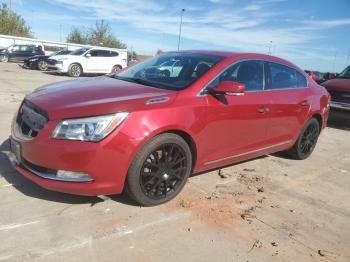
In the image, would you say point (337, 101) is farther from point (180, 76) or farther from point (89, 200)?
point (89, 200)

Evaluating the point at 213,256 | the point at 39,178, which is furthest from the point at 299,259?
the point at 39,178

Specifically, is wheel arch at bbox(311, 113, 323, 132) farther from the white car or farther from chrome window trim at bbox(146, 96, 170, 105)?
the white car

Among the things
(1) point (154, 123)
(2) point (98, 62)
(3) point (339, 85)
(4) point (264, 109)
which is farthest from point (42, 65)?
(1) point (154, 123)

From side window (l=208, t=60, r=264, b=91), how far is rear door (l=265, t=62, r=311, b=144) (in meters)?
0.16

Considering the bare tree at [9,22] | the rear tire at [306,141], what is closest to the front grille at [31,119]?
the rear tire at [306,141]

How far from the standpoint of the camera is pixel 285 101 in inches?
222

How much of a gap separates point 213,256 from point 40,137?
1.87m

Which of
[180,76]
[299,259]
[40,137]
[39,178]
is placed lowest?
[299,259]

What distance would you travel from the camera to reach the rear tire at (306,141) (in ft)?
21.0

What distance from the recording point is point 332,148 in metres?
7.88

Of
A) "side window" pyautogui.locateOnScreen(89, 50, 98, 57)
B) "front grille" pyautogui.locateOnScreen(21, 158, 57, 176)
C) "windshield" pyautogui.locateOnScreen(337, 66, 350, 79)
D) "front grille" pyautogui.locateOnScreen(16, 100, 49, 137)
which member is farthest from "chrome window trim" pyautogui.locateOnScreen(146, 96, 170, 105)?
"side window" pyautogui.locateOnScreen(89, 50, 98, 57)

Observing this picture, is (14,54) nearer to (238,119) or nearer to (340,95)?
(340,95)

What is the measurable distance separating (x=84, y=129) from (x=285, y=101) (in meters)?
3.14

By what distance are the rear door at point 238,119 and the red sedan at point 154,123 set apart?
0.04 feet
